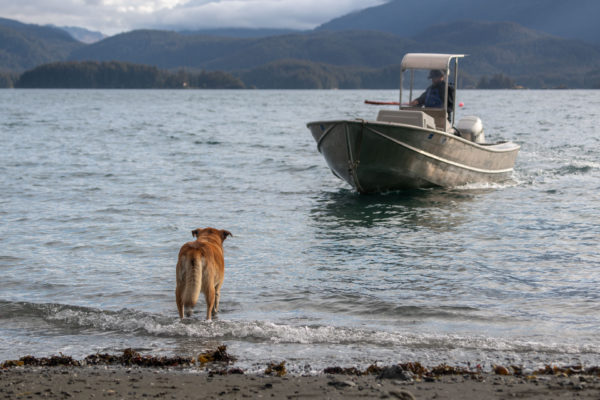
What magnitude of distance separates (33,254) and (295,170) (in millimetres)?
13343

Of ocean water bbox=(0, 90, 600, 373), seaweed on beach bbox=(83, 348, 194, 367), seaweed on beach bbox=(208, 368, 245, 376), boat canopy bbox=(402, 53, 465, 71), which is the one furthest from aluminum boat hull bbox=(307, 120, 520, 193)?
seaweed on beach bbox=(208, 368, 245, 376)

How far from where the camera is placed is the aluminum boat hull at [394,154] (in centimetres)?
1518

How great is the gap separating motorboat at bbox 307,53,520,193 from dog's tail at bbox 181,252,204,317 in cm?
895

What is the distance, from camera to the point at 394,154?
15.5 m

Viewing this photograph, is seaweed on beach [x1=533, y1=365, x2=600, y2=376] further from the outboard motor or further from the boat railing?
the outboard motor

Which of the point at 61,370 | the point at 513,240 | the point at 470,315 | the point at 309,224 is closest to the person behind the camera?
the point at 61,370

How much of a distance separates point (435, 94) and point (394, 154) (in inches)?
87.3

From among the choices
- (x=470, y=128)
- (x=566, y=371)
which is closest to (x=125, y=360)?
(x=566, y=371)

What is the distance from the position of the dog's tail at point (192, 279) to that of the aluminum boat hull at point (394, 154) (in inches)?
352

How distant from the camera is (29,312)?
781 cm

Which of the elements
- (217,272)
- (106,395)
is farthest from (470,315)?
(106,395)

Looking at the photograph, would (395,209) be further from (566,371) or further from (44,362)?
(44,362)

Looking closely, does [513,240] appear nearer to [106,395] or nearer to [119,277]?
[119,277]

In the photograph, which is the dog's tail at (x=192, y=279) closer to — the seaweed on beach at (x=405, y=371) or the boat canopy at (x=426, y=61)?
the seaweed on beach at (x=405, y=371)
